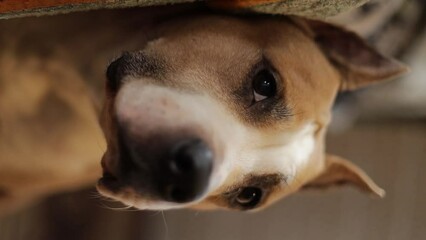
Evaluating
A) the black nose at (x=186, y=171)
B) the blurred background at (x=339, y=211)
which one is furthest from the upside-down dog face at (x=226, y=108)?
the blurred background at (x=339, y=211)

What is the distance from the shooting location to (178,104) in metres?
1.02

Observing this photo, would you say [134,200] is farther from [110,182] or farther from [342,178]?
[342,178]

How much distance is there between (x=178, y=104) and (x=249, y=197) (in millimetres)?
361

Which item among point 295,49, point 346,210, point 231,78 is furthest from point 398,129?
point 231,78

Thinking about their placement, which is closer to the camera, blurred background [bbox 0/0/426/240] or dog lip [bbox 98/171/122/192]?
dog lip [bbox 98/171/122/192]

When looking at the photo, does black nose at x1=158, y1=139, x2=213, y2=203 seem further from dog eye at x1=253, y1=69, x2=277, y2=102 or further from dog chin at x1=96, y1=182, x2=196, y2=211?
dog eye at x1=253, y1=69, x2=277, y2=102

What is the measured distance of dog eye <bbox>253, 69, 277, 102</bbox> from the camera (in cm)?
121

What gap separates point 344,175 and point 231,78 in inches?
20.8

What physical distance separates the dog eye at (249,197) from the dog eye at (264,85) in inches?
7.5

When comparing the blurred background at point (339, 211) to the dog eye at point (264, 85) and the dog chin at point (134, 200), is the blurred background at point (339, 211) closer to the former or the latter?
the dog eye at point (264, 85)

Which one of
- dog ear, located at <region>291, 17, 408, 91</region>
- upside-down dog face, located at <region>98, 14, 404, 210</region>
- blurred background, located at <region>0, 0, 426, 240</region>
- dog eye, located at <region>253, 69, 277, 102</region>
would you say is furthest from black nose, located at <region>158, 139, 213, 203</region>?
blurred background, located at <region>0, 0, 426, 240</region>

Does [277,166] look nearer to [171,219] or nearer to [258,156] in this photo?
[258,156]

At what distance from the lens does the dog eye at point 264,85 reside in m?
1.21

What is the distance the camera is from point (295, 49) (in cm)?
131
